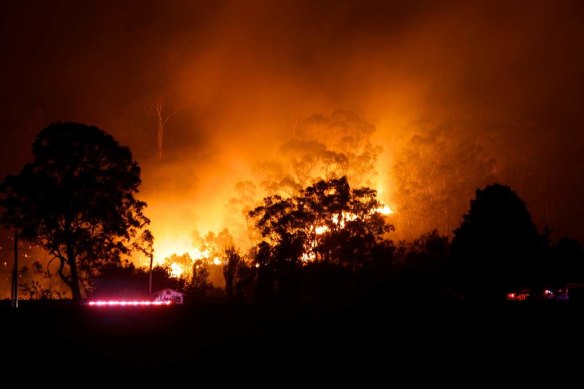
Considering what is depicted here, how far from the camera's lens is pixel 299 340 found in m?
14.4

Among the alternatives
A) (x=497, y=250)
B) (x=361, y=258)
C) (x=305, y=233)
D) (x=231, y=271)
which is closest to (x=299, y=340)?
(x=497, y=250)

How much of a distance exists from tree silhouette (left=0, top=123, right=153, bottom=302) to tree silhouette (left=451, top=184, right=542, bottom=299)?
63.6ft

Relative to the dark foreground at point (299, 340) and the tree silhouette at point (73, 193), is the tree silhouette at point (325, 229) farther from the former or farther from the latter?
the dark foreground at point (299, 340)

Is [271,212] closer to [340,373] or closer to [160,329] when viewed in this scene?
[160,329]

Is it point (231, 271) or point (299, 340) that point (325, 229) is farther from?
point (299, 340)

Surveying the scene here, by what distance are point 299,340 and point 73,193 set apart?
21.7 m

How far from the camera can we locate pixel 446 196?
77.9 metres

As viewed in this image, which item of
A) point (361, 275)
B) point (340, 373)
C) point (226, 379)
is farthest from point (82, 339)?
point (361, 275)

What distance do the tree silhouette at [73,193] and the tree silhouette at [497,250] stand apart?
1938cm

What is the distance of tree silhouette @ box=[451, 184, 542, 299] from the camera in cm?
2992

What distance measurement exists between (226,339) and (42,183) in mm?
20845

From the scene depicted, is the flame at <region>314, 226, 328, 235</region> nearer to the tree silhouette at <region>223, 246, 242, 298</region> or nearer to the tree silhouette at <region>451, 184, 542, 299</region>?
the tree silhouette at <region>223, 246, 242, 298</region>

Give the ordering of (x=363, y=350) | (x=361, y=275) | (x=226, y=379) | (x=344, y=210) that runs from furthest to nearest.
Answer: (x=344, y=210) < (x=361, y=275) < (x=363, y=350) < (x=226, y=379)

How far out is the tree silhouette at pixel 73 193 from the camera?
3109cm
